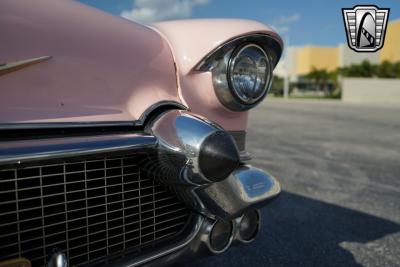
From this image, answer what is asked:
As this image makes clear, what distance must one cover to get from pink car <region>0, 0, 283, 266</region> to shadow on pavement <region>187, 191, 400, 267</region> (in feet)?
1.72

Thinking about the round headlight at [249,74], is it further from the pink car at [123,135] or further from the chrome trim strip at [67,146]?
the chrome trim strip at [67,146]

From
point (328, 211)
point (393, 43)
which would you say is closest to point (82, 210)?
point (328, 211)

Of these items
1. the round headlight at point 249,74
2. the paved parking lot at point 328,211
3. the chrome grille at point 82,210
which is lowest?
the paved parking lot at point 328,211

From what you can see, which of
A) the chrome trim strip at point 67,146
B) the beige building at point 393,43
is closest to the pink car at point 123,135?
the chrome trim strip at point 67,146

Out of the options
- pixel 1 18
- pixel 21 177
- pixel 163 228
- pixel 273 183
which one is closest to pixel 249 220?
pixel 273 183

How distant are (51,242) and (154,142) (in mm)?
396

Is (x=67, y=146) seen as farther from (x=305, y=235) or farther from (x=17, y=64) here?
(x=305, y=235)

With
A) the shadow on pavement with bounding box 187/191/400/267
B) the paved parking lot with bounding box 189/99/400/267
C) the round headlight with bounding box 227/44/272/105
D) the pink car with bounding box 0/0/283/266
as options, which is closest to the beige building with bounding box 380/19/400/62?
the paved parking lot with bounding box 189/99/400/267

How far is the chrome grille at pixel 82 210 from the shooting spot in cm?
94

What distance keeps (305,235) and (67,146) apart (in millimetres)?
1706

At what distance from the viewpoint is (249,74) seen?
1309 millimetres

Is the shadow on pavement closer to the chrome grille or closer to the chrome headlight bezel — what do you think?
the chrome grille

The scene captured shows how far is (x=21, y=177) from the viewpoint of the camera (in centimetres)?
92

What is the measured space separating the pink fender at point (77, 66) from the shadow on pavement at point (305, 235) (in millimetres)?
1029
